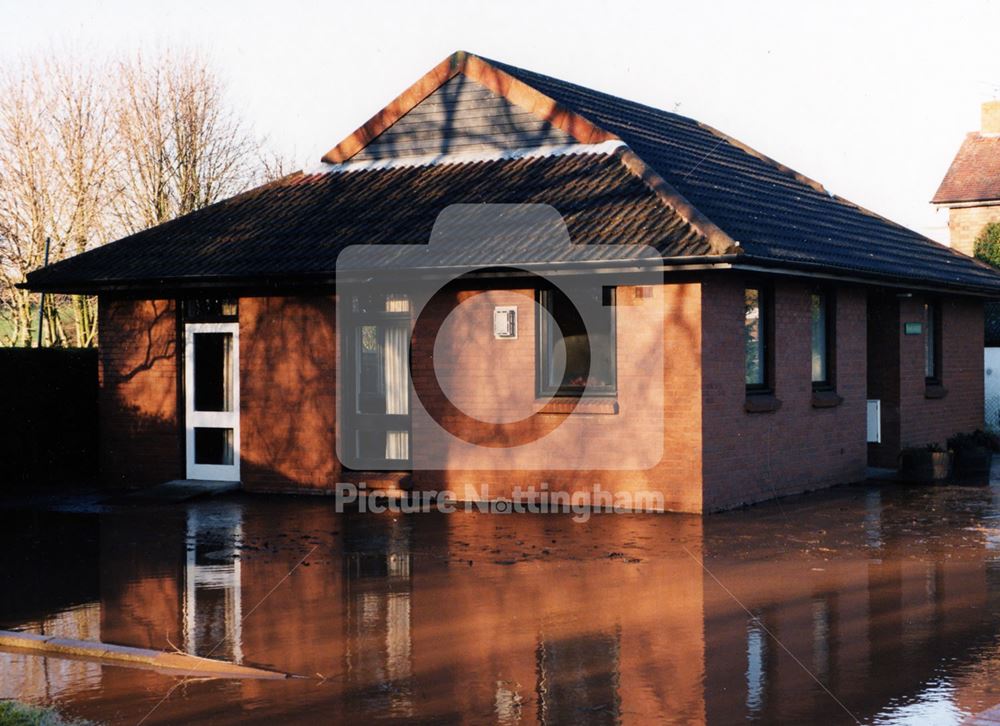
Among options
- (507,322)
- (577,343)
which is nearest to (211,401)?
(507,322)

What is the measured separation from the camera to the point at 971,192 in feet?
133

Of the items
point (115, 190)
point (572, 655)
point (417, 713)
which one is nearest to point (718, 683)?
point (572, 655)

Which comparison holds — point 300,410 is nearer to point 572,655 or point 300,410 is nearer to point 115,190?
point 572,655

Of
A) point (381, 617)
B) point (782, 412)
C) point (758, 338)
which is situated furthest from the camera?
point (782, 412)

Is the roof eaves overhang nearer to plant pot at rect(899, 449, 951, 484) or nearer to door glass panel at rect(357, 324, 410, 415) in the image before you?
door glass panel at rect(357, 324, 410, 415)

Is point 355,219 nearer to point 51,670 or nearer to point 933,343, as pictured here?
point 933,343

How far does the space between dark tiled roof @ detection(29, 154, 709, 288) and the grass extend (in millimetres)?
9448

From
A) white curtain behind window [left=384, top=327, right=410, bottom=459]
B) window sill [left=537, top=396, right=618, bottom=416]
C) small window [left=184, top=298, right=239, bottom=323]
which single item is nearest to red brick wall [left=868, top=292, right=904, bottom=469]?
window sill [left=537, top=396, right=618, bottom=416]

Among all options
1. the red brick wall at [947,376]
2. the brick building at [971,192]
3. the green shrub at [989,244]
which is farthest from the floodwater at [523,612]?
the brick building at [971,192]

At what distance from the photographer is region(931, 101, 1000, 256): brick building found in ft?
133

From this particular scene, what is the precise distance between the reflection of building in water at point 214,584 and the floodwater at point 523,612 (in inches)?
1.4

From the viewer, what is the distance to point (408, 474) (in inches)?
704

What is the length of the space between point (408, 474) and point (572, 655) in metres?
9.11

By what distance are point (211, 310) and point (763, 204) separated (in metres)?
8.07
